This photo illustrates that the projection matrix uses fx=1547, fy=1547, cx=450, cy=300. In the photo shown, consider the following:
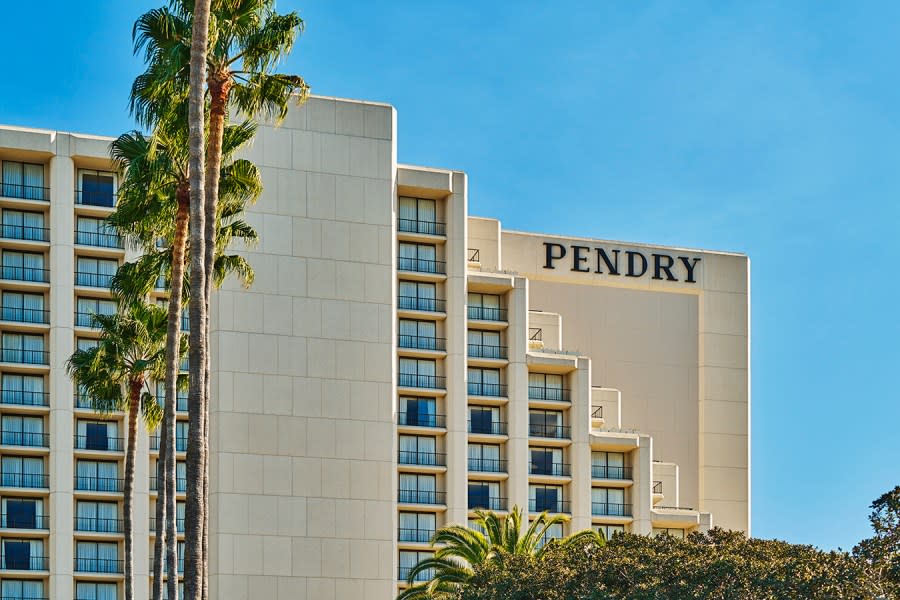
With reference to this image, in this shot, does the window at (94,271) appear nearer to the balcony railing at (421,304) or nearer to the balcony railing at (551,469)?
the balcony railing at (421,304)

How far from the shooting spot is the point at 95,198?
3457 inches

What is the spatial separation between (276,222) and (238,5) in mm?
44652

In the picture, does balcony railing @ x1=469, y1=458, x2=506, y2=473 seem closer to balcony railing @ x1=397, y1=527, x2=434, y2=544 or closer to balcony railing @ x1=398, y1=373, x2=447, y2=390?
balcony railing @ x1=397, y1=527, x2=434, y2=544

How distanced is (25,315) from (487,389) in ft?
90.2

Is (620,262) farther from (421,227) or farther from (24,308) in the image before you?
(24,308)

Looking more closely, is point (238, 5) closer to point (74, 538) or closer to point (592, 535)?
point (592, 535)

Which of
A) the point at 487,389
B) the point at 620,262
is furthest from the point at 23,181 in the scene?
the point at 620,262

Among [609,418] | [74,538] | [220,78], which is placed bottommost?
[74,538]

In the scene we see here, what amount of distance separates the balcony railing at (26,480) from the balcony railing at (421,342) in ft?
71.9

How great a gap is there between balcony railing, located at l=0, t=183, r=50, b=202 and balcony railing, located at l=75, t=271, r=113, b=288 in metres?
4.67

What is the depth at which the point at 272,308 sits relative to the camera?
8706 cm

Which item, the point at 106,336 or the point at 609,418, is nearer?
the point at 106,336

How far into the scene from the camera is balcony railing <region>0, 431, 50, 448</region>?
277 ft

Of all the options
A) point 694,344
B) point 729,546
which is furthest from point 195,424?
point 694,344
